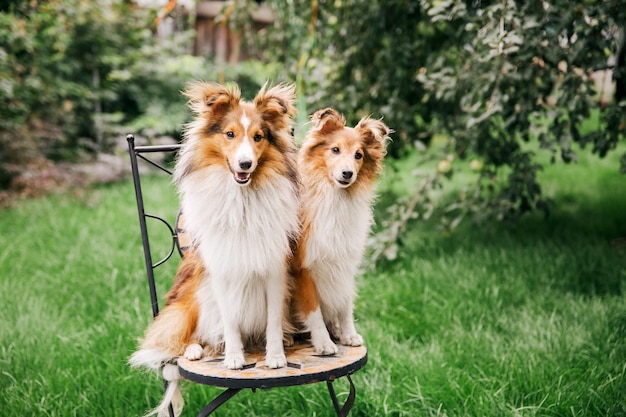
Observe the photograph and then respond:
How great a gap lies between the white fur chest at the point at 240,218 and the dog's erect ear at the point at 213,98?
177 mm

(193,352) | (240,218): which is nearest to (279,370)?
(193,352)

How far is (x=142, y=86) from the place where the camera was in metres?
9.31

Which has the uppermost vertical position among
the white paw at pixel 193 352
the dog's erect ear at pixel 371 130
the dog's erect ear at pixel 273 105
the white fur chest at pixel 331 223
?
the dog's erect ear at pixel 273 105

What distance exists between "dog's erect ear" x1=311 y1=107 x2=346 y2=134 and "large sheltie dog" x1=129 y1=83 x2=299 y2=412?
0.31 ft

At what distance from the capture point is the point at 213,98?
5.70ft

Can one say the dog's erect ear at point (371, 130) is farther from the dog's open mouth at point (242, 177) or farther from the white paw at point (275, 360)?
the white paw at point (275, 360)

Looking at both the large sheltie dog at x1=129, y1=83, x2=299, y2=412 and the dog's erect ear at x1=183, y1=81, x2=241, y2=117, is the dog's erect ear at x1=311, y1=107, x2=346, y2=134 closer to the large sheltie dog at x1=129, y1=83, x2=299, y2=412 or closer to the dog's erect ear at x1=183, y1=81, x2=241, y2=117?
the large sheltie dog at x1=129, y1=83, x2=299, y2=412

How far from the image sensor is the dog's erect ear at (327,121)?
1887 mm

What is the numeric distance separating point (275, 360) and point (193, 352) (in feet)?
1.04

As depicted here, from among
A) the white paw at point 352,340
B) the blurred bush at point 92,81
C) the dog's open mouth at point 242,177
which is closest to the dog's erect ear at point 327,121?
the dog's open mouth at point 242,177

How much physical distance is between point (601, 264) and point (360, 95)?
7.50 ft

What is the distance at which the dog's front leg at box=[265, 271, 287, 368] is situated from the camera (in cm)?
184

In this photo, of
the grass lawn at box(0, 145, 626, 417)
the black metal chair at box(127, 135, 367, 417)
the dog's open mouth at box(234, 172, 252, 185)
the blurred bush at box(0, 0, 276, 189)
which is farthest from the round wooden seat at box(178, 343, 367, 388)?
the blurred bush at box(0, 0, 276, 189)

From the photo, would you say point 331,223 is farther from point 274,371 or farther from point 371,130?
point 274,371
